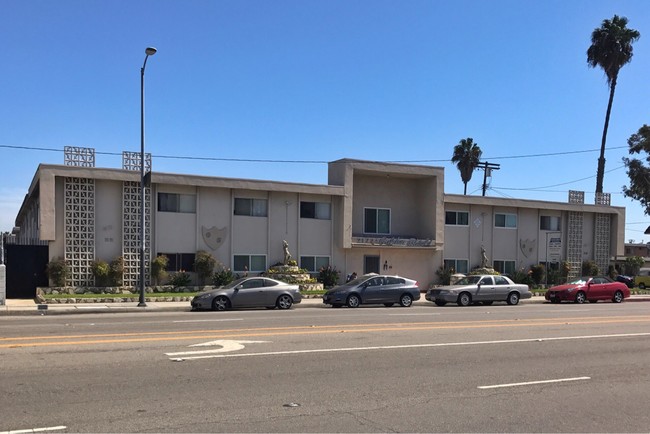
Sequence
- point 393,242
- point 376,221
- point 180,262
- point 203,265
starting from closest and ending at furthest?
point 203,265, point 180,262, point 393,242, point 376,221

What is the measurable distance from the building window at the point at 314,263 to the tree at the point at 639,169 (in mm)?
32849

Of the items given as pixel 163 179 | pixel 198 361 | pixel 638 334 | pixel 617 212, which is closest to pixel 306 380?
pixel 198 361

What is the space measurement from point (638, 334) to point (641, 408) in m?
8.21

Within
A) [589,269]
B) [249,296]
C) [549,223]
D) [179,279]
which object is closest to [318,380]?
[249,296]

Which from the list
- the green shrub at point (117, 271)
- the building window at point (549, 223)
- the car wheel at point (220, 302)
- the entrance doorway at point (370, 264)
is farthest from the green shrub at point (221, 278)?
the building window at point (549, 223)

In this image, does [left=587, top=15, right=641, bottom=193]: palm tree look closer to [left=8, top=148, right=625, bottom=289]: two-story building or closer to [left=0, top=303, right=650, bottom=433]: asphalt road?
[left=8, top=148, right=625, bottom=289]: two-story building

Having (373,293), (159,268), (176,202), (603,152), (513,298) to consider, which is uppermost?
(603,152)

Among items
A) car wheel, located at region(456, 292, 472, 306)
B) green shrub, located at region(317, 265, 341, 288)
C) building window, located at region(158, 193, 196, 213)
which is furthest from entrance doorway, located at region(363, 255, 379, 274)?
building window, located at region(158, 193, 196, 213)

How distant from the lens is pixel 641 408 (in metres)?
7.06

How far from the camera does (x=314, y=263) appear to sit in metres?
32.1

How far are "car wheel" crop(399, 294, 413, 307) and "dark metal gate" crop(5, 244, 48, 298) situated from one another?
51.8 ft

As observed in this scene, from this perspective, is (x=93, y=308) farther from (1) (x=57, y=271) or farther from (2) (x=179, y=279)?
(2) (x=179, y=279)

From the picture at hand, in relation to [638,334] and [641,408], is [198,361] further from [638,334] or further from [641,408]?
[638,334]

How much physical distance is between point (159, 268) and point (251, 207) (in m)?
5.71
